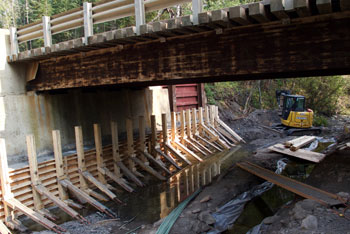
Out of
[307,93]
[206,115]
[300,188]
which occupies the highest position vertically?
[307,93]

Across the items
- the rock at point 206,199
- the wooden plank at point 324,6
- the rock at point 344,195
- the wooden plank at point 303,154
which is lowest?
the rock at point 206,199

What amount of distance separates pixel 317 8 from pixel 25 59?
8.02m

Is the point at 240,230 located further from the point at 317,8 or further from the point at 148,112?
the point at 148,112

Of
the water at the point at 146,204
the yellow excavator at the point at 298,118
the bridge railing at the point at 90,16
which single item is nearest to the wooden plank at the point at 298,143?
the yellow excavator at the point at 298,118

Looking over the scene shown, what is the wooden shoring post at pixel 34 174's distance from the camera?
763 centimetres

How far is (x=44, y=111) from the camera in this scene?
32.4 ft

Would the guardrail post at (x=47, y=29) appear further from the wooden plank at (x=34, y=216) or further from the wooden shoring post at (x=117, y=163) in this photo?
the wooden plank at (x=34, y=216)

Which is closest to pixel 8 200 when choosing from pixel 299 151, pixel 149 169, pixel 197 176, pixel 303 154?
pixel 149 169

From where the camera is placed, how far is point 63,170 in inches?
338

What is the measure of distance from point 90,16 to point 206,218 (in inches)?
230

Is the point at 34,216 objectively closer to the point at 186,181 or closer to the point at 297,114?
the point at 186,181

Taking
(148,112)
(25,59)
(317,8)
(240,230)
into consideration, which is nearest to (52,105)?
(25,59)

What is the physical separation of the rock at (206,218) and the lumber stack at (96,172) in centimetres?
222

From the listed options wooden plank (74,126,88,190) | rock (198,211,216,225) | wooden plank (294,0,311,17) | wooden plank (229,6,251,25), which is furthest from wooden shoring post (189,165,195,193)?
wooden plank (294,0,311,17)
